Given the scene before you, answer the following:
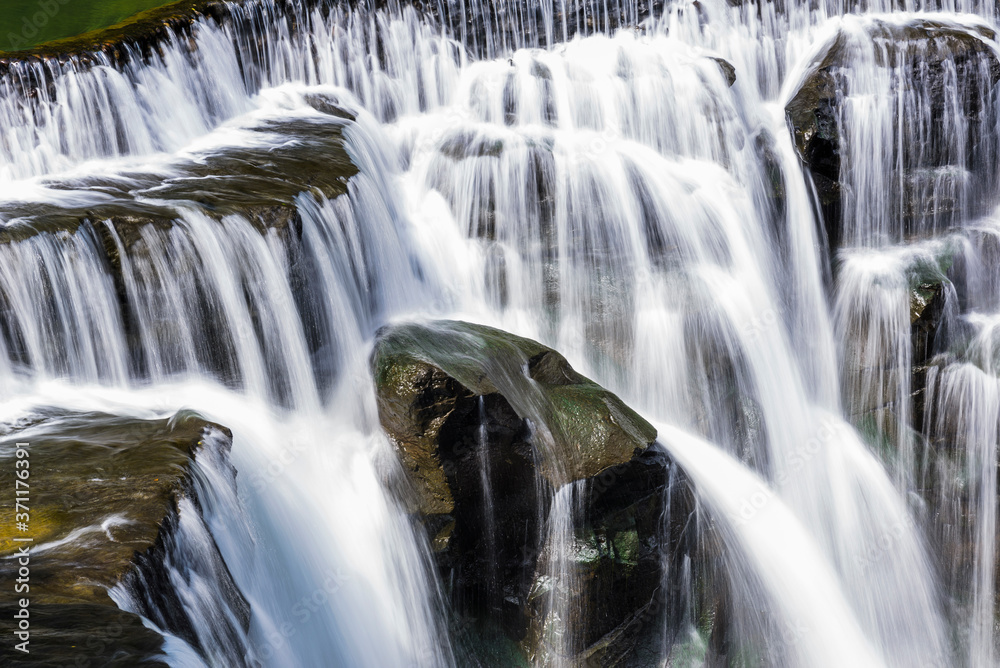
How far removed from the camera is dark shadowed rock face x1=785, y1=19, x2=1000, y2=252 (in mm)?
10133

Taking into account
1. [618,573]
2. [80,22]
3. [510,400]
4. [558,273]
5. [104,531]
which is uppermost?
[80,22]

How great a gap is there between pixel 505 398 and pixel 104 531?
116 inches

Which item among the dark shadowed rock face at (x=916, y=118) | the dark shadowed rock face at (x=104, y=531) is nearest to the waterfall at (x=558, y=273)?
the dark shadowed rock face at (x=916, y=118)

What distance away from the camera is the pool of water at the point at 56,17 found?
1047cm

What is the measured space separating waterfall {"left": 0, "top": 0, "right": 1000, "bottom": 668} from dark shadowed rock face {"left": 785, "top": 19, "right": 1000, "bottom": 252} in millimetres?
37

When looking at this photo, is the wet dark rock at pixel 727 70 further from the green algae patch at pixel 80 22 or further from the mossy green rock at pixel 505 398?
the green algae patch at pixel 80 22

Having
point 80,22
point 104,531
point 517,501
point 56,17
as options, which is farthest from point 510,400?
point 56,17

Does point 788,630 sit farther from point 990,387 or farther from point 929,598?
point 990,387

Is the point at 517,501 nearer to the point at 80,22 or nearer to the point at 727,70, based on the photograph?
the point at 727,70

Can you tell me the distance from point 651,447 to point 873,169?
220 inches

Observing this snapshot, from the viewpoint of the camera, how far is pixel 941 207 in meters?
10.3

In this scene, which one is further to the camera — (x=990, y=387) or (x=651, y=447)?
(x=990, y=387)

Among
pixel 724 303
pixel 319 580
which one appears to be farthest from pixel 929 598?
pixel 319 580

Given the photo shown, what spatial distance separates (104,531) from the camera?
4.24 meters
